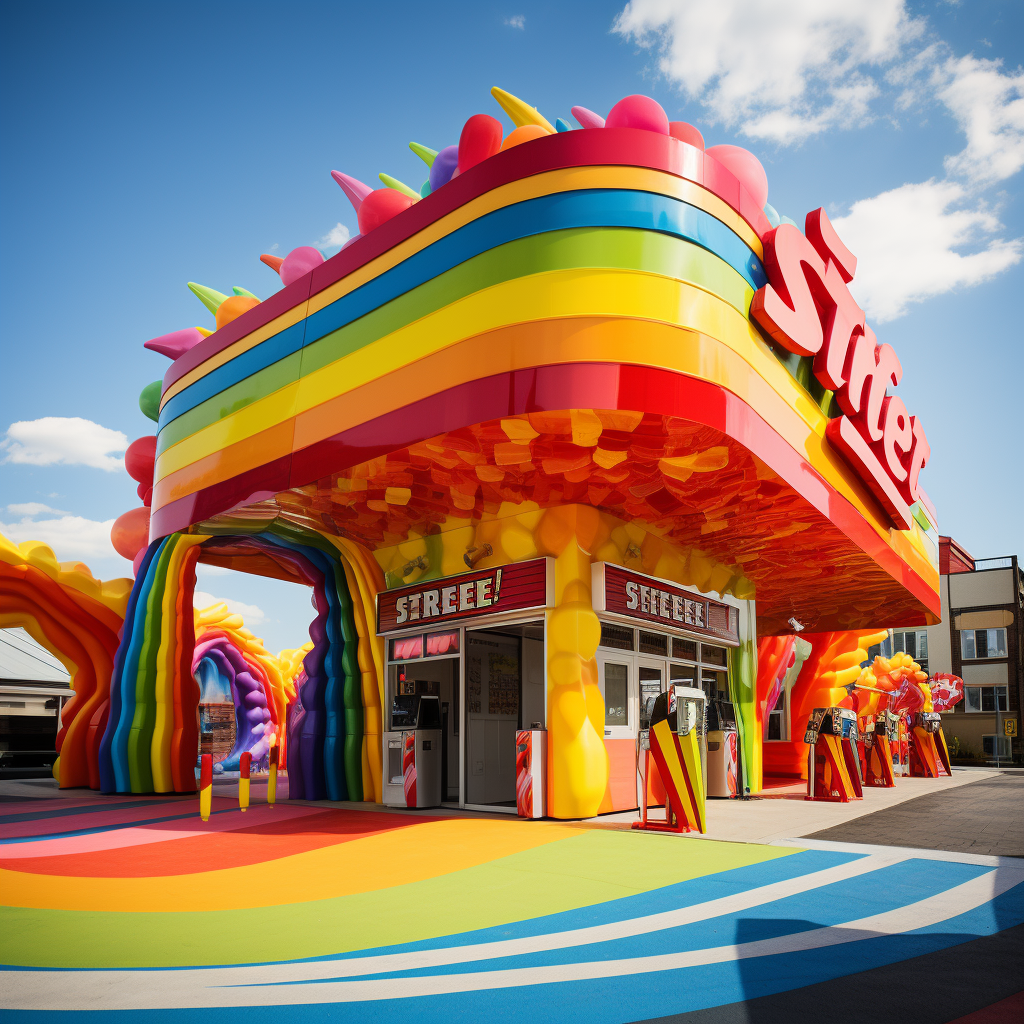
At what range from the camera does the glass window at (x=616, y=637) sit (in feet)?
35.4

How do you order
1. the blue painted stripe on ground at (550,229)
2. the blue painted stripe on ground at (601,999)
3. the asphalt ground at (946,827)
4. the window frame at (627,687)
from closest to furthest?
the blue painted stripe on ground at (601,999)
the asphalt ground at (946,827)
the blue painted stripe on ground at (550,229)
the window frame at (627,687)

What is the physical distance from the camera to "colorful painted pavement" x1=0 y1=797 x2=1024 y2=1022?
12.3 ft

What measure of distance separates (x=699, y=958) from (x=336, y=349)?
7982 millimetres

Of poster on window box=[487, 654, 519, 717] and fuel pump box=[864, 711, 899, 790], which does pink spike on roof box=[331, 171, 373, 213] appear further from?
fuel pump box=[864, 711, 899, 790]

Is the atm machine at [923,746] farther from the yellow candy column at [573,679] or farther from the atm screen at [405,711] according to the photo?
the atm screen at [405,711]

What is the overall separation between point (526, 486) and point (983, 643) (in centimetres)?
4080

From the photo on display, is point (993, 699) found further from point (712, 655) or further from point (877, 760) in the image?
point (712, 655)

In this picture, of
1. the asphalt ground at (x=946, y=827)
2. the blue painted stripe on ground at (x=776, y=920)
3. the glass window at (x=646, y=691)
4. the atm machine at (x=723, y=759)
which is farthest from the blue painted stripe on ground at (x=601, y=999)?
the atm machine at (x=723, y=759)

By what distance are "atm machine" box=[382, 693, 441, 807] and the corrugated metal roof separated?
14.3 m

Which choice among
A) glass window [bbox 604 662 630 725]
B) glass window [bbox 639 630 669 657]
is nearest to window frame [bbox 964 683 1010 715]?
glass window [bbox 639 630 669 657]

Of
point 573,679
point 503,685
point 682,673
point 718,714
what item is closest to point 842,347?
point 682,673

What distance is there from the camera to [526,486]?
33.0ft

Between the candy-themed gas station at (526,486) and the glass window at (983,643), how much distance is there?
30451 mm

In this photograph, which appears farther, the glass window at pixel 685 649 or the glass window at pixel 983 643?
the glass window at pixel 983 643
